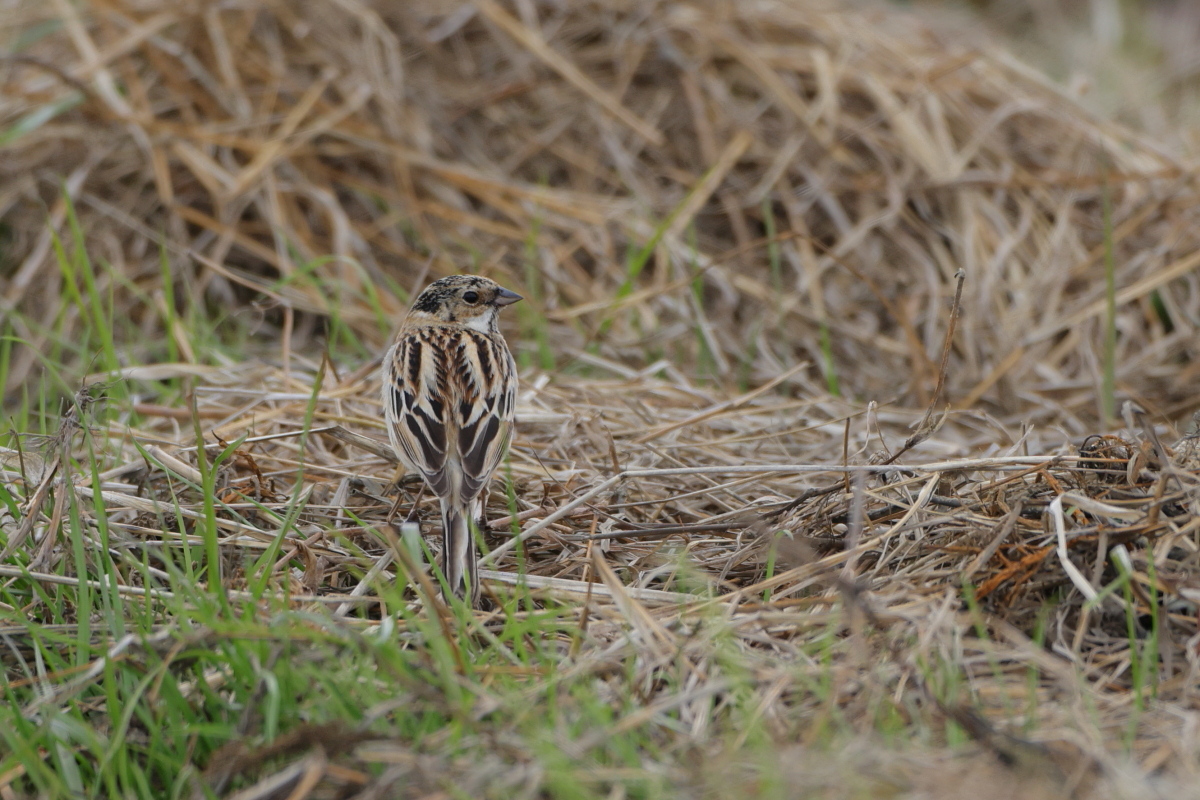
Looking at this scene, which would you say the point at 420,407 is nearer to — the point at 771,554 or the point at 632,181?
the point at 771,554

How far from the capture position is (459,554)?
10.7 ft

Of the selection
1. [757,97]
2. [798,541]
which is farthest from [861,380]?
[798,541]

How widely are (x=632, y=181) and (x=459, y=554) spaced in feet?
13.3

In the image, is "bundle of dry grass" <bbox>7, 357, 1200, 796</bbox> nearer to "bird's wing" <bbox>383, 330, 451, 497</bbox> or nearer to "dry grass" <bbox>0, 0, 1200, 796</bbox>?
A: "dry grass" <bbox>0, 0, 1200, 796</bbox>

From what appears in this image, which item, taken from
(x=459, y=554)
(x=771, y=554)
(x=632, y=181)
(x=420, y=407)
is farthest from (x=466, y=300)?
(x=632, y=181)

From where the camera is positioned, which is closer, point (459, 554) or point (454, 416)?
point (459, 554)

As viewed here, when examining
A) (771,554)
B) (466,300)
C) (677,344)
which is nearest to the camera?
(771,554)

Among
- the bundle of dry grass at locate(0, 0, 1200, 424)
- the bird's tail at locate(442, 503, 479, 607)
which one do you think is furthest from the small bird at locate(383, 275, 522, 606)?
the bundle of dry grass at locate(0, 0, 1200, 424)

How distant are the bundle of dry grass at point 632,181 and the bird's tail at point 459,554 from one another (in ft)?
7.83

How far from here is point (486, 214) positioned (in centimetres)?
675

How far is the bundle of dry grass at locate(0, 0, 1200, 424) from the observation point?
6004 millimetres

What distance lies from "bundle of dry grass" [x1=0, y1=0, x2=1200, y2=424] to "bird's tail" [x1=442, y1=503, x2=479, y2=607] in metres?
2.39

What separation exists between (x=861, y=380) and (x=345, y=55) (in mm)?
3728

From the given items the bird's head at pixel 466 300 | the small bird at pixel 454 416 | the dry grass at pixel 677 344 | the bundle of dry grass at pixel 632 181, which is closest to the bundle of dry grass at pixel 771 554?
the dry grass at pixel 677 344
